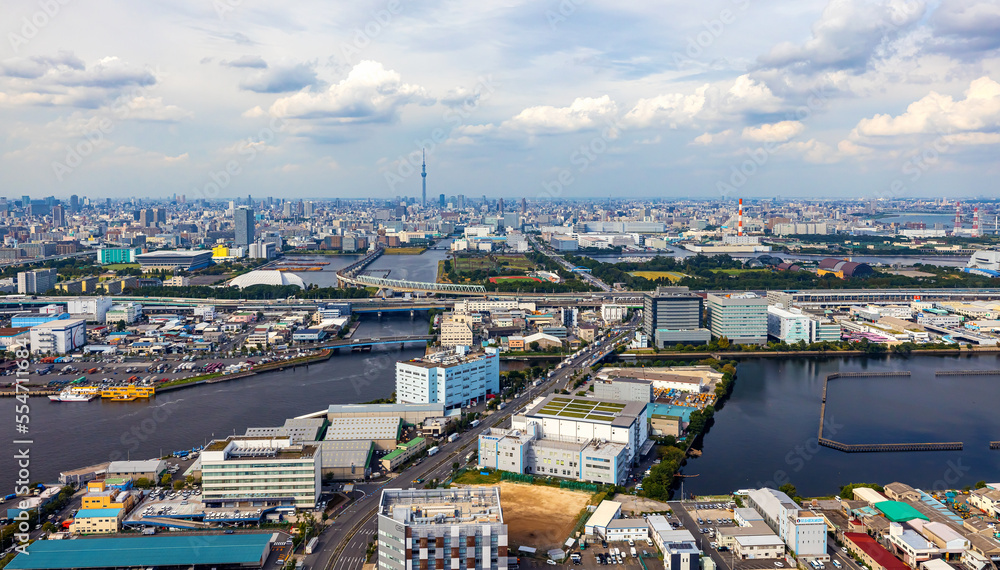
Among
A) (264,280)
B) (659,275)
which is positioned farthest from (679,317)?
(264,280)

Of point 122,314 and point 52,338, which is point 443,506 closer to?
point 52,338

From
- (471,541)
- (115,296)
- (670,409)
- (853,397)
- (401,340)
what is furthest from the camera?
(115,296)

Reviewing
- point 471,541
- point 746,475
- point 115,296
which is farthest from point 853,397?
point 115,296

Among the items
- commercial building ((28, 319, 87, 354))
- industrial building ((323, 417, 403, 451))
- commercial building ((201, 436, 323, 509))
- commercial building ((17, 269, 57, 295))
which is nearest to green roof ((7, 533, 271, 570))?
commercial building ((201, 436, 323, 509))

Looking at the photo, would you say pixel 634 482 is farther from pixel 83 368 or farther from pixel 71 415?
pixel 83 368

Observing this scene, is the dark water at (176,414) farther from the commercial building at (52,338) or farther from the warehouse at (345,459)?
the commercial building at (52,338)

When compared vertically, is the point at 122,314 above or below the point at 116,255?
below

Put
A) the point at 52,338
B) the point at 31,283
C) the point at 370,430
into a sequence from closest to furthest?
the point at 370,430 → the point at 52,338 → the point at 31,283
